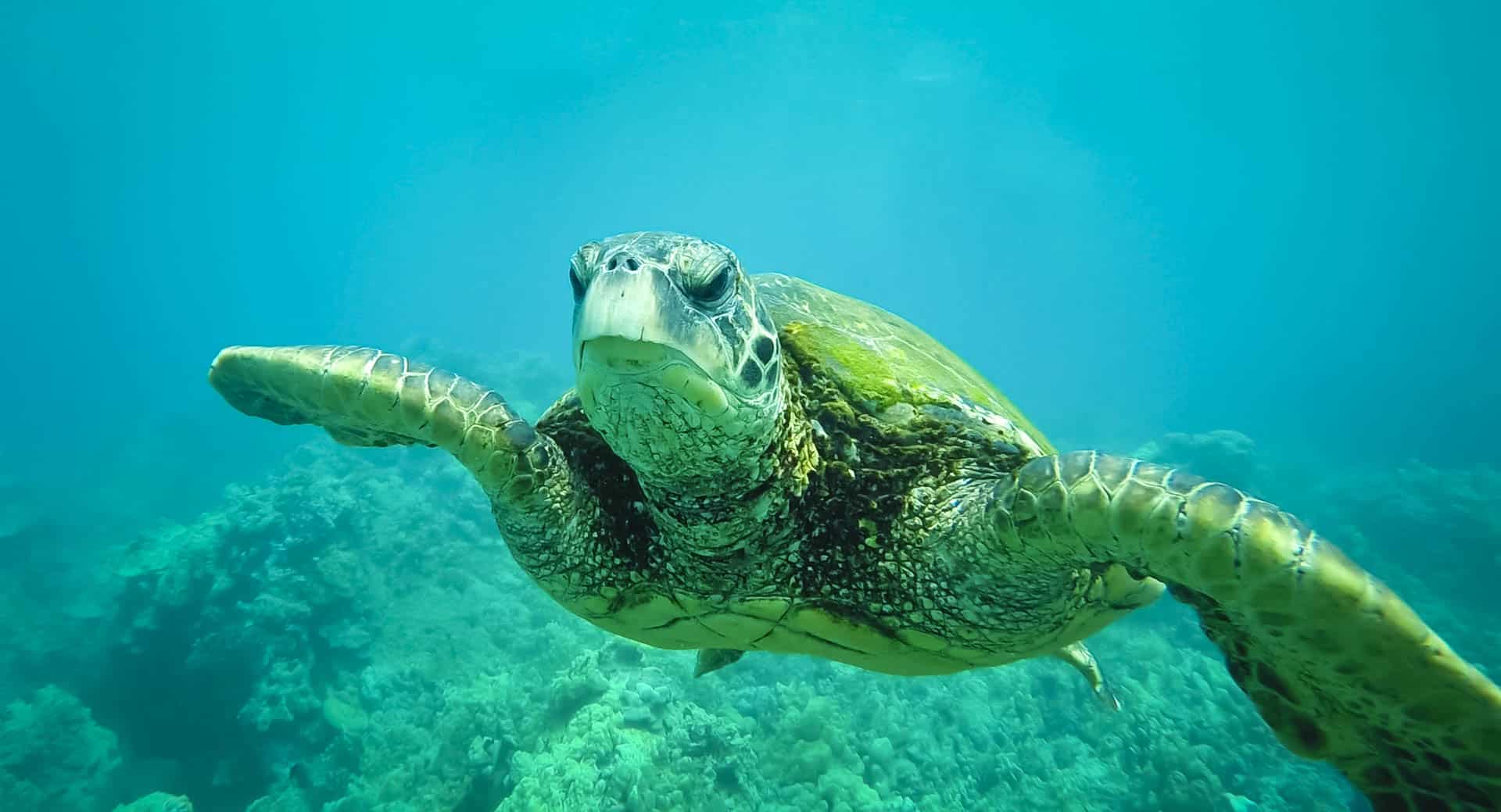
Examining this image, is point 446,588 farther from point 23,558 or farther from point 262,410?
point 23,558

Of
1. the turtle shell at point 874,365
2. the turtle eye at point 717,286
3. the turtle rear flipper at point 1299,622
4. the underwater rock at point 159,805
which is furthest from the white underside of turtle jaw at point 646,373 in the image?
the underwater rock at point 159,805

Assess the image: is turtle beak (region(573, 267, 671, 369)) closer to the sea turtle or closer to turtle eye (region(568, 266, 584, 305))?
the sea turtle

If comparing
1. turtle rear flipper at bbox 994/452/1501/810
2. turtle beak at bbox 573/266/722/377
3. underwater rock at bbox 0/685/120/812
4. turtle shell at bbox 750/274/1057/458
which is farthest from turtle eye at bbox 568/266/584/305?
underwater rock at bbox 0/685/120/812

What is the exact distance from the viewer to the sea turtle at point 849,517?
163 centimetres

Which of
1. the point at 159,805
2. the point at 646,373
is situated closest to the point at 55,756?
the point at 159,805

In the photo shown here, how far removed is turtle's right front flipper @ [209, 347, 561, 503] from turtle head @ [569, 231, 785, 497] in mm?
580

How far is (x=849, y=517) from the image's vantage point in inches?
96.7

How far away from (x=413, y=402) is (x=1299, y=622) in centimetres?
281

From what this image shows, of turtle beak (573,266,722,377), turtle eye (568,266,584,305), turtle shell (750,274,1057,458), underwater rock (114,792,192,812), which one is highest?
turtle shell (750,274,1057,458)

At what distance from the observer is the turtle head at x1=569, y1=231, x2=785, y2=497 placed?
158 cm

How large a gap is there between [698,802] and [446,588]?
593cm

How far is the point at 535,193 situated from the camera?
111750 millimetres

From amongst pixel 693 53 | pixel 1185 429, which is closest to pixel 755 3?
pixel 693 53

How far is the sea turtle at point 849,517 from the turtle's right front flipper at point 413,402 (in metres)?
0.01
